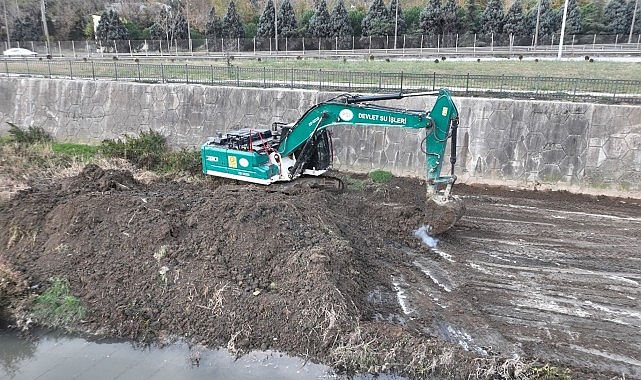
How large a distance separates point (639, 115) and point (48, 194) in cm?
1473

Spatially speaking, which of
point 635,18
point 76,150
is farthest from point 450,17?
point 76,150

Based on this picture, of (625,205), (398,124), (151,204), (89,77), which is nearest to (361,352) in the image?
(398,124)

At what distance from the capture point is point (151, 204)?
1039 cm

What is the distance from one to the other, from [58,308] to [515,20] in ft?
156

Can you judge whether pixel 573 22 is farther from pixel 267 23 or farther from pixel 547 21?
pixel 267 23

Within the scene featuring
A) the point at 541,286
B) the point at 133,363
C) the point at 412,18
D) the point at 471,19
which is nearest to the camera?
the point at 133,363

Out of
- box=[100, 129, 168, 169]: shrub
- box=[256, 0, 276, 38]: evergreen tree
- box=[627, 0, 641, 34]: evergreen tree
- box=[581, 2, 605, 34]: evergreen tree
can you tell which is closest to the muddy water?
box=[100, 129, 168, 169]: shrub

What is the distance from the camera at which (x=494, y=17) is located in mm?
46875

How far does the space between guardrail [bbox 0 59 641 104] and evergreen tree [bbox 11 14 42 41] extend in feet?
97.5

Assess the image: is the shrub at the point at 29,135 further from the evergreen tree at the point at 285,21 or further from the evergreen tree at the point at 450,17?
the evergreen tree at the point at 450,17

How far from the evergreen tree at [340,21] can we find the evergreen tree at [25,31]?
2793 cm

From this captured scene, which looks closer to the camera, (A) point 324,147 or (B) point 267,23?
(A) point 324,147

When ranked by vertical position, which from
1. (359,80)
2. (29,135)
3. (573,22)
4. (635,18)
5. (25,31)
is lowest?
(29,135)

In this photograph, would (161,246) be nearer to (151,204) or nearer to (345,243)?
(151,204)
